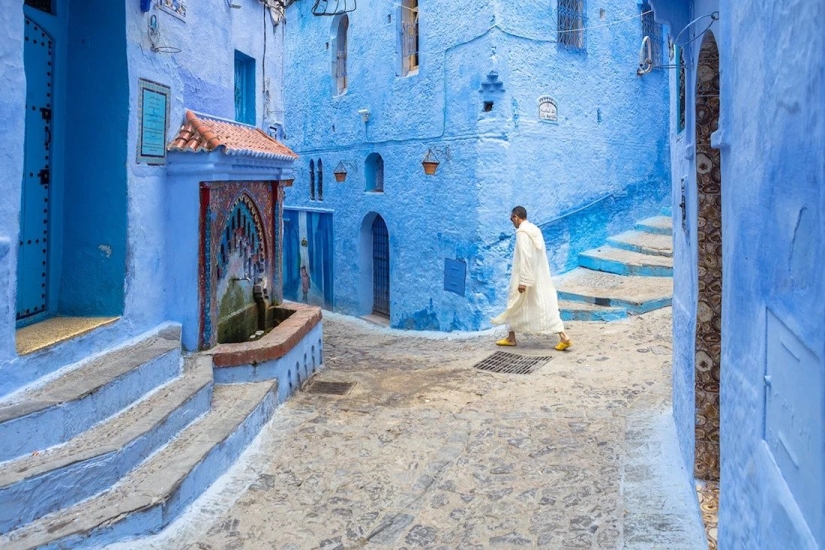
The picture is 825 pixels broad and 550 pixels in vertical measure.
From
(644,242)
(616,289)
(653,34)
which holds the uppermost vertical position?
(653,34)

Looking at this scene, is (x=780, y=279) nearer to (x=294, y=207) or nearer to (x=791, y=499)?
(x=791, y=499)

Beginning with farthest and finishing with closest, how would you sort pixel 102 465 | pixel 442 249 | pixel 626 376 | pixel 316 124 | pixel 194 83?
1. pixel 316 124
2. pixel 442 249
3. pixel 626 376
4. pixel 194 83
5. pixel 102 465

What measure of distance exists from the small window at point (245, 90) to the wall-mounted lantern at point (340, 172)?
19.9ft

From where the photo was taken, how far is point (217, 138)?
5.81m

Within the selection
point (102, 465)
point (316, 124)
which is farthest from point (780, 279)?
point (316, 124)

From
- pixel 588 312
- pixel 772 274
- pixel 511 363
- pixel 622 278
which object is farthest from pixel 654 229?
pixel 772 274

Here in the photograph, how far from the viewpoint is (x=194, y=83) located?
6.21 m

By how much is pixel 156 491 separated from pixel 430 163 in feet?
27.4

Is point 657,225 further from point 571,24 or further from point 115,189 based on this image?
point 115,189

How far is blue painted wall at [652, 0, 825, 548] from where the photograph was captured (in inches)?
68.8

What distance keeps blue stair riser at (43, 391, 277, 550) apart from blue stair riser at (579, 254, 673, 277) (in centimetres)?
718

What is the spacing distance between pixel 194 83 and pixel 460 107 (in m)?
5.53

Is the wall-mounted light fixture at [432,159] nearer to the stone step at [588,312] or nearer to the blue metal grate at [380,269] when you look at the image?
the blue metal grate at [380,269]

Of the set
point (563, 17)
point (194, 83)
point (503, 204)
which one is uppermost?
point (563, 17)
